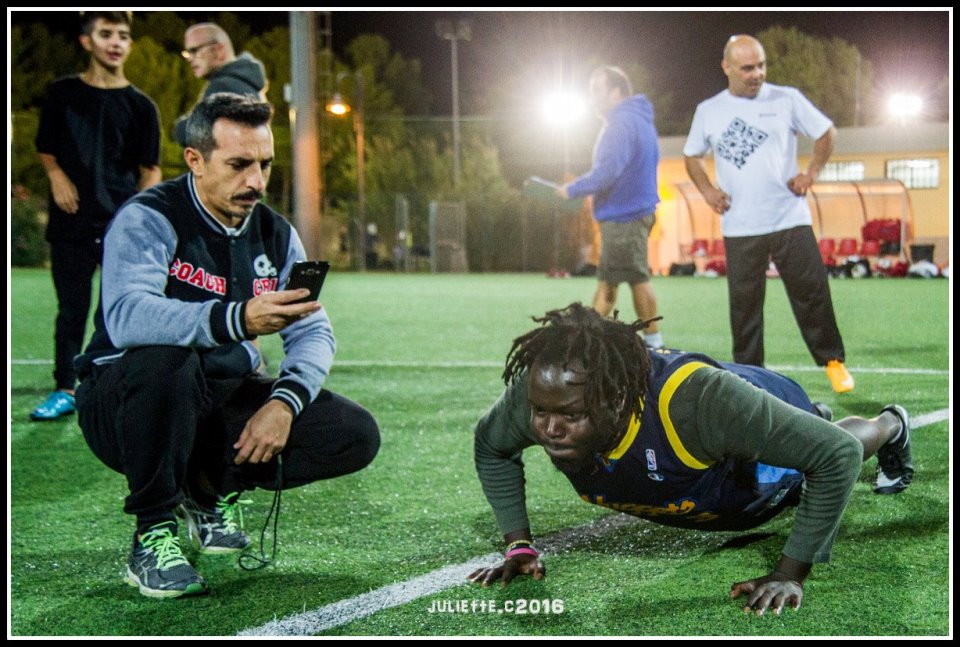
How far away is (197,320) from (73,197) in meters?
2.90

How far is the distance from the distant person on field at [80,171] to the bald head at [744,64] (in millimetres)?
3142

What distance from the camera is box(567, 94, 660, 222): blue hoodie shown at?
712 cm

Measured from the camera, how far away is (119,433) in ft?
9.43

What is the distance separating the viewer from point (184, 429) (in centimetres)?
288

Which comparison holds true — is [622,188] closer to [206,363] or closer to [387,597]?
[206,363]

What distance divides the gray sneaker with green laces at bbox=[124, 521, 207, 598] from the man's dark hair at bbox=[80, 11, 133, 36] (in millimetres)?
3148

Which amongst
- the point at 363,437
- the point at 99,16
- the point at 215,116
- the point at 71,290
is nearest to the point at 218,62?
the point at 99,16

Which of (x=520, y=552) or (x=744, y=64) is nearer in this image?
(x=520, y=552)

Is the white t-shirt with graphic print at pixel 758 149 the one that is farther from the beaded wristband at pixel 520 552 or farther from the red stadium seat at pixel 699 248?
the red stadium seat at pixel 699 248

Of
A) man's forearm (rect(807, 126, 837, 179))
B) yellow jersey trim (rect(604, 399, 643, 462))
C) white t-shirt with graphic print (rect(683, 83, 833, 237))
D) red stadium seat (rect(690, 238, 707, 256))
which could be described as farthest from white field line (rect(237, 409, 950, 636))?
red stadium seat (rect(690, 238, 707, 256))

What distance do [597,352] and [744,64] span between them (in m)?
3.82

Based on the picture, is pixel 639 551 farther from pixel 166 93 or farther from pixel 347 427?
pixel 166 93

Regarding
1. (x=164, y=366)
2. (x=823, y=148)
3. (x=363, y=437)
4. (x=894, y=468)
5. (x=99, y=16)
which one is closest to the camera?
(x=164, y=366)

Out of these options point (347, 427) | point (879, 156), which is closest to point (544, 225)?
point (879, 156)
